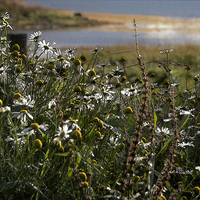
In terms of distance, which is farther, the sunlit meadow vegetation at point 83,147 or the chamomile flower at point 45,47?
the chamomile flower at point 45,47

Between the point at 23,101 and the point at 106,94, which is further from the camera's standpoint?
the point at 106,94

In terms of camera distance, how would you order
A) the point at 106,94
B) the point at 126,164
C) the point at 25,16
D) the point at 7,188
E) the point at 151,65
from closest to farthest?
the point at 126,164, the point at 7,188, the point at 106,94, the point at 151,65, the point at 25,16

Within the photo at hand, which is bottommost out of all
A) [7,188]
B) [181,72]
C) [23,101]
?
[181,72]

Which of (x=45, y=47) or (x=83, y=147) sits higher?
(x=45, y=47)

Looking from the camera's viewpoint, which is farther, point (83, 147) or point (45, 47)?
point (45, 47)

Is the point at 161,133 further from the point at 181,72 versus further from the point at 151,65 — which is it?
the point at 151,65

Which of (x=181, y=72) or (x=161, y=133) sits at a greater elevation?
(x=161, y=133)

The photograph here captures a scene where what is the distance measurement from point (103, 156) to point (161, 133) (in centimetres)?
41

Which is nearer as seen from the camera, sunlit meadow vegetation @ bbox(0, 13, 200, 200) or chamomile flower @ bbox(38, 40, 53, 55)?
sunlit meadow vegetation @ bbox(0, 13, 200, 200)

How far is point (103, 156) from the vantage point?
1.90 meters

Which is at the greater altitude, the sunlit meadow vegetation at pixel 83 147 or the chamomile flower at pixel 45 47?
the chamomile flower at pixel 45 47

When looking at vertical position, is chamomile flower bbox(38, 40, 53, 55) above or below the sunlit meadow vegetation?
above

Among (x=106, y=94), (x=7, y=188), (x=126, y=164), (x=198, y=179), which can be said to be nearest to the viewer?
(x=126, y=164)

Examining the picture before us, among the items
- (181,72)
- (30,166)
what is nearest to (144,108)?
(30,166)
